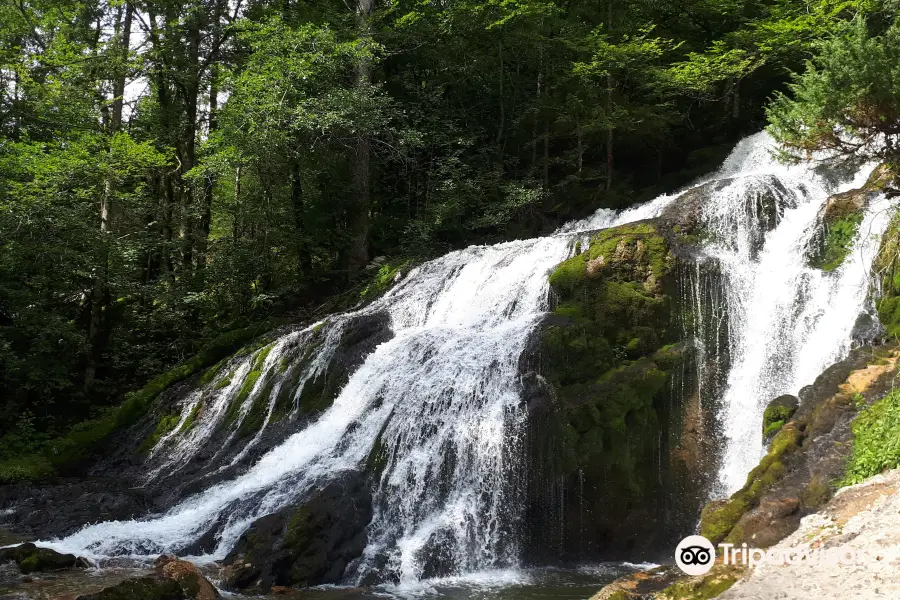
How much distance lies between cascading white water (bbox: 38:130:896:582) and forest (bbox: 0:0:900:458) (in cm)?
414

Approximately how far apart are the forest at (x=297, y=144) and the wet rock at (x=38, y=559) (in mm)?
6522

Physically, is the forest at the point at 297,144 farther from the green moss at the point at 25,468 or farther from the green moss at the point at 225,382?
the green moss at the point at 225,382

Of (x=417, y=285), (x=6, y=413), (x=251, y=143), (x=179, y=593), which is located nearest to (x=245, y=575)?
(x=179, y=593)

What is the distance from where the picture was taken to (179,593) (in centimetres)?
664

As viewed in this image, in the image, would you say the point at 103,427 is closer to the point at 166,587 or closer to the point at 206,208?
the point at 206,208

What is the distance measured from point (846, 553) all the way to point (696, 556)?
1723 mm

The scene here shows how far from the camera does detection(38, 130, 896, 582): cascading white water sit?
29.8 feet

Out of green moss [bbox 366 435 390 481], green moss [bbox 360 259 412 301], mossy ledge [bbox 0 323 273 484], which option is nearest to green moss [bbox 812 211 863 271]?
green moss [bbox 366 435 390 481]

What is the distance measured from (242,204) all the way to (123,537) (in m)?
11.3

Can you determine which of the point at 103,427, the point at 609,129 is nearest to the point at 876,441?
the point at 609,129

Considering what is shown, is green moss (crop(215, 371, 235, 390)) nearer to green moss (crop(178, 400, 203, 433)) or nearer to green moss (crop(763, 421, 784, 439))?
green moss (crop(178, 400, 203, 433))

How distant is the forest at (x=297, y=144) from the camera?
15312 mm

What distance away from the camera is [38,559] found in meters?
8.08

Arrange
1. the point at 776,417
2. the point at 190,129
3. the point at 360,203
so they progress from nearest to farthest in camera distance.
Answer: the point at 776,417
the point at 360,203
the point at 190,129
